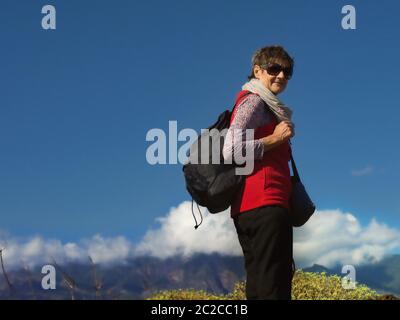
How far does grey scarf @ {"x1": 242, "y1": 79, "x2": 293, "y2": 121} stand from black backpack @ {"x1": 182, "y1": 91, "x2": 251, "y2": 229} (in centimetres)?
10

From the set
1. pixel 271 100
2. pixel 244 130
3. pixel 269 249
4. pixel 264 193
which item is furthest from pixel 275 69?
pixel 269 249

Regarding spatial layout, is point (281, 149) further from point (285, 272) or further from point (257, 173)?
point (285, 272)

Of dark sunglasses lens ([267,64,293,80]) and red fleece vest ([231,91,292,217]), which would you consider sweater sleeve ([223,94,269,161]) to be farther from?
dark sunglasses lens ([267,64,293,80])

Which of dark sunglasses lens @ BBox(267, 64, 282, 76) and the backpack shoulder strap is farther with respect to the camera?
dark sunglasses lens @ BBox(267, 64, 282, 76)

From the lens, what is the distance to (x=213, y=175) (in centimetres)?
584

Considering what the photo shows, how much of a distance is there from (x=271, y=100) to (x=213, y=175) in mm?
942

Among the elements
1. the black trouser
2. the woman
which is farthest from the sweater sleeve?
the black trouser

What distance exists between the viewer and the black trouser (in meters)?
5.54

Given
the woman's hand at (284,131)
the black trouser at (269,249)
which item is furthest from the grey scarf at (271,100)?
the black trouser at (269,249)
